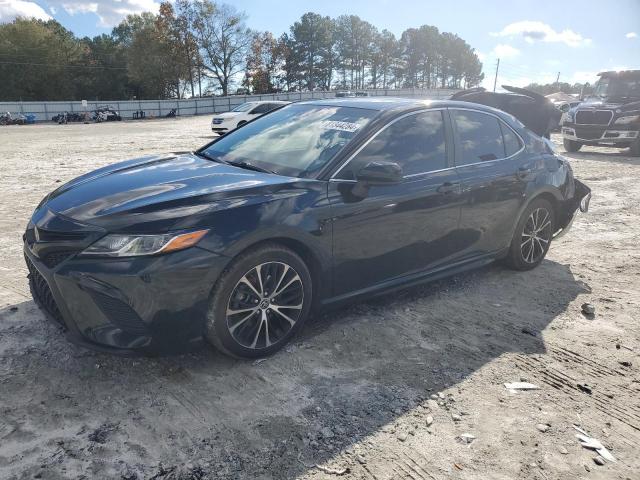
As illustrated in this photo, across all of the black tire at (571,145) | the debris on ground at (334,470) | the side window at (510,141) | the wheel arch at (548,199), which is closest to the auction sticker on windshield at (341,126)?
the side window at (510,141)

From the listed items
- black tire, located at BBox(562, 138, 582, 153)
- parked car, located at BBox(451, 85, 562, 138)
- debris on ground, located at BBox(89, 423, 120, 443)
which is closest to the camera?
debris on ground, located at BBox(89, 423, 120, 443)

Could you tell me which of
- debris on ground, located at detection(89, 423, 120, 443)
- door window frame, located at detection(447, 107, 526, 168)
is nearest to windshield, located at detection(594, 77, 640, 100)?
door window frame, located at detection(447, 107, 526, 168)

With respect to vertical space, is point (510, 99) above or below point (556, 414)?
above

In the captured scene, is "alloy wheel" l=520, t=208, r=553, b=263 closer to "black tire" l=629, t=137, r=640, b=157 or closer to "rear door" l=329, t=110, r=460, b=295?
"rear door" l=329, t=110, r=460, b=295

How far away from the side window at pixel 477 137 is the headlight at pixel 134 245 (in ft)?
8.38

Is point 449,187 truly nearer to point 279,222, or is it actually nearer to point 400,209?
point 400,209

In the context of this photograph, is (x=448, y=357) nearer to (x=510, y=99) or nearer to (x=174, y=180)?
(x=174, y=180)

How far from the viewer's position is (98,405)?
2857 mm

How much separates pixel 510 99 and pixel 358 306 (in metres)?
4.37

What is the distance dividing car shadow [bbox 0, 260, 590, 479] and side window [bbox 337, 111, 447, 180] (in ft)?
3.87

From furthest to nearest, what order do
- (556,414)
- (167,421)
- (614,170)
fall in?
(614,170), (556,414), (167,421)

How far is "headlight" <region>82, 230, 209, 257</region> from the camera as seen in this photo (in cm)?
283

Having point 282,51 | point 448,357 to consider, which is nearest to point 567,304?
point 448,357

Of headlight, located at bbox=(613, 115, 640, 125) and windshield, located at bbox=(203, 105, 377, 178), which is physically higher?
windshield, located at bbox=(203, 105, 377, 178)
